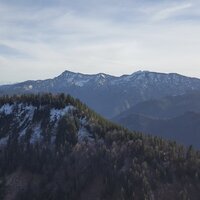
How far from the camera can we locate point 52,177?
480 ft

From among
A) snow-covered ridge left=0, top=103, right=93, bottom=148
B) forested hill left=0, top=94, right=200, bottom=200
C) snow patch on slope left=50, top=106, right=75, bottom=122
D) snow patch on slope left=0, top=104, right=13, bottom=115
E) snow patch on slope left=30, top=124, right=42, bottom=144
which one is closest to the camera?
forested hill left=0, top=94, right=200, bottom=200

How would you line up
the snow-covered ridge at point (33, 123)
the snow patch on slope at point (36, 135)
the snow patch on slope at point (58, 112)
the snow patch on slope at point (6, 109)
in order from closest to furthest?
the snow-covered ridge at point (33, 123), the snow patch on slope at point (36, 135), the snow patch on slope at point (58, 112), the snow patch on slope at point (6, 109)


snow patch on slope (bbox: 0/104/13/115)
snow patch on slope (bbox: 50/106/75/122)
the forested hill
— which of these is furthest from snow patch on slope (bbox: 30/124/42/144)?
snow patch on slope (bbox: 0/104/13/115)

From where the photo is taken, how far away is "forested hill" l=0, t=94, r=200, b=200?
132625mm

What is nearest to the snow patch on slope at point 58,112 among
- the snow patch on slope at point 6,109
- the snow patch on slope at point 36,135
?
the snow patch on slope at point 36,135

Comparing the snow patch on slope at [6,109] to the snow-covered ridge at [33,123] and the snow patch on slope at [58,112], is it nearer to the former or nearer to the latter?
the snow-covered ridge at [33,123]

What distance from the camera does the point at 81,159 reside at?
150750 millimetres

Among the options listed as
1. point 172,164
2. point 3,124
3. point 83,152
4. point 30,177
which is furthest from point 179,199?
point 3,124

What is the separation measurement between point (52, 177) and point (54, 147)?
15667 millimetres

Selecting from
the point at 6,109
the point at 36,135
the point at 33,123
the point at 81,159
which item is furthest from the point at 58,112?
the point at 81,159

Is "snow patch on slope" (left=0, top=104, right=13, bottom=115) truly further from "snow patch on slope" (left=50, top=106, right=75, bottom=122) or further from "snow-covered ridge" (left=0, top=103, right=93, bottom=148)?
"snow patch on slope" (left=50, top=106, right=75, bottom=122)

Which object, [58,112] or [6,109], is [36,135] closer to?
[58,112]

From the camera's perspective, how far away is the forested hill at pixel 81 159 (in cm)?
13262

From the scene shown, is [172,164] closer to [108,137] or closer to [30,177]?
[108,137]
